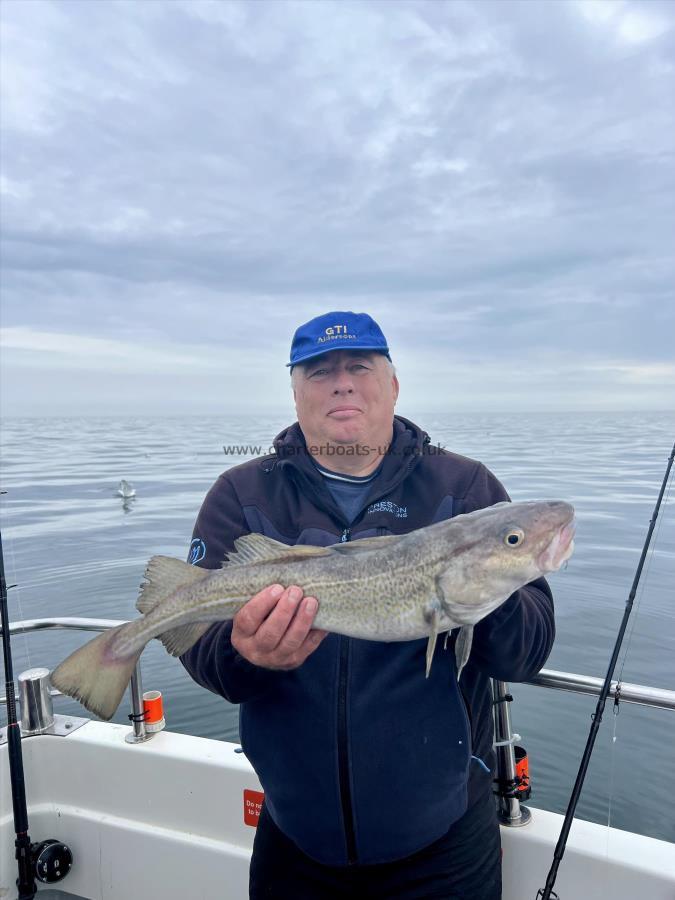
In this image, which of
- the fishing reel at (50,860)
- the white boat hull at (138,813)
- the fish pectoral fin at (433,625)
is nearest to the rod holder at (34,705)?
the white boat hull at (138,813)

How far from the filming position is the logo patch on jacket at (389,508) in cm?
314

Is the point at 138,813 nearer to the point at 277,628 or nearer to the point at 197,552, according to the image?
the point at 197,552

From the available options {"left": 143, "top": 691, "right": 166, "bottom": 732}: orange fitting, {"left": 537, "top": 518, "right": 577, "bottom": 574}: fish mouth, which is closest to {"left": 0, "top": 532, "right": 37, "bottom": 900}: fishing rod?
{"left": 143, "top": 691, "right": 166, "bottom": 732}: orange fitting

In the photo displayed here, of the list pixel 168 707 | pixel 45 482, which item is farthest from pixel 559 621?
pixel 45 482

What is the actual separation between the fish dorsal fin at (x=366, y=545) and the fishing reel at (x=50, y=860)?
3.04 m

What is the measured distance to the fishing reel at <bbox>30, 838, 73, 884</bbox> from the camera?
12.7 ft

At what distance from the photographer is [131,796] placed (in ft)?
13.5

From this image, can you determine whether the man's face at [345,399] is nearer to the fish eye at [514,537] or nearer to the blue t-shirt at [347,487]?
the blue t-shirt at [347,487]

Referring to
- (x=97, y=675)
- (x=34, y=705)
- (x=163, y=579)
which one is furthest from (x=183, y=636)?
(x=34, y=705)

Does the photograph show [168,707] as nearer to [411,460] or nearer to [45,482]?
[411,460]

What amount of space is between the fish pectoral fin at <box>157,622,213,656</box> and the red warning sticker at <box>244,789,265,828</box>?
1.58 meters

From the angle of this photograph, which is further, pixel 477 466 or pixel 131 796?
pixel 131 796

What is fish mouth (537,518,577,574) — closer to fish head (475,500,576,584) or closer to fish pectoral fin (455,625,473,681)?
fish head (475,500,576,584)

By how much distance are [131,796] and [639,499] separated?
68.5 feet
